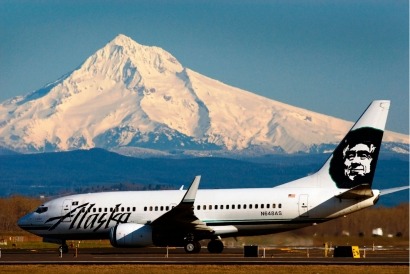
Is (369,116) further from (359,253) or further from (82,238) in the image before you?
(82,238)

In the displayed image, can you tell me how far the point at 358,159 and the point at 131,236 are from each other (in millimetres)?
13798

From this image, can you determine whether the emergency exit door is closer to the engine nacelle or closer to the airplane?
the airplane

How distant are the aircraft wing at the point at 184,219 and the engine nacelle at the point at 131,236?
694 mm

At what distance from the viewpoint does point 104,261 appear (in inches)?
2344

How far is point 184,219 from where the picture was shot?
6569cm

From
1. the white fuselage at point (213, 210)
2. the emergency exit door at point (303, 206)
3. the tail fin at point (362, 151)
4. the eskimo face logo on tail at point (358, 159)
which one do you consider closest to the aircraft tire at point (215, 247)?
the white fuselage at point (213, 210)

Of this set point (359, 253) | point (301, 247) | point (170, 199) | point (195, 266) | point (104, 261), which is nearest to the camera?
point (195, 266)

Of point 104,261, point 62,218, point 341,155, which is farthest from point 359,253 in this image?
point 62,218

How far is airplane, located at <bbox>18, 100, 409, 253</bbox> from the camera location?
6456 cm

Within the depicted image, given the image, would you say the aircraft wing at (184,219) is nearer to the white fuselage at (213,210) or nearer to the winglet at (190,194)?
the winglet at (190,194)

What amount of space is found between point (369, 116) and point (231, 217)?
9.90 metres

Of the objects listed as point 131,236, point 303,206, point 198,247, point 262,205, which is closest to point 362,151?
point 303,206

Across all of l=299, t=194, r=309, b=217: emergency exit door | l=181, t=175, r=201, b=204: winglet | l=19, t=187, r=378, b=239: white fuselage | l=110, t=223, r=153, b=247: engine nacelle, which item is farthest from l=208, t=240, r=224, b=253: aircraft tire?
l=299, t=194, r=309, b=217: emergency exit door

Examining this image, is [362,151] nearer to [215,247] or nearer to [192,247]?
[215,247]
